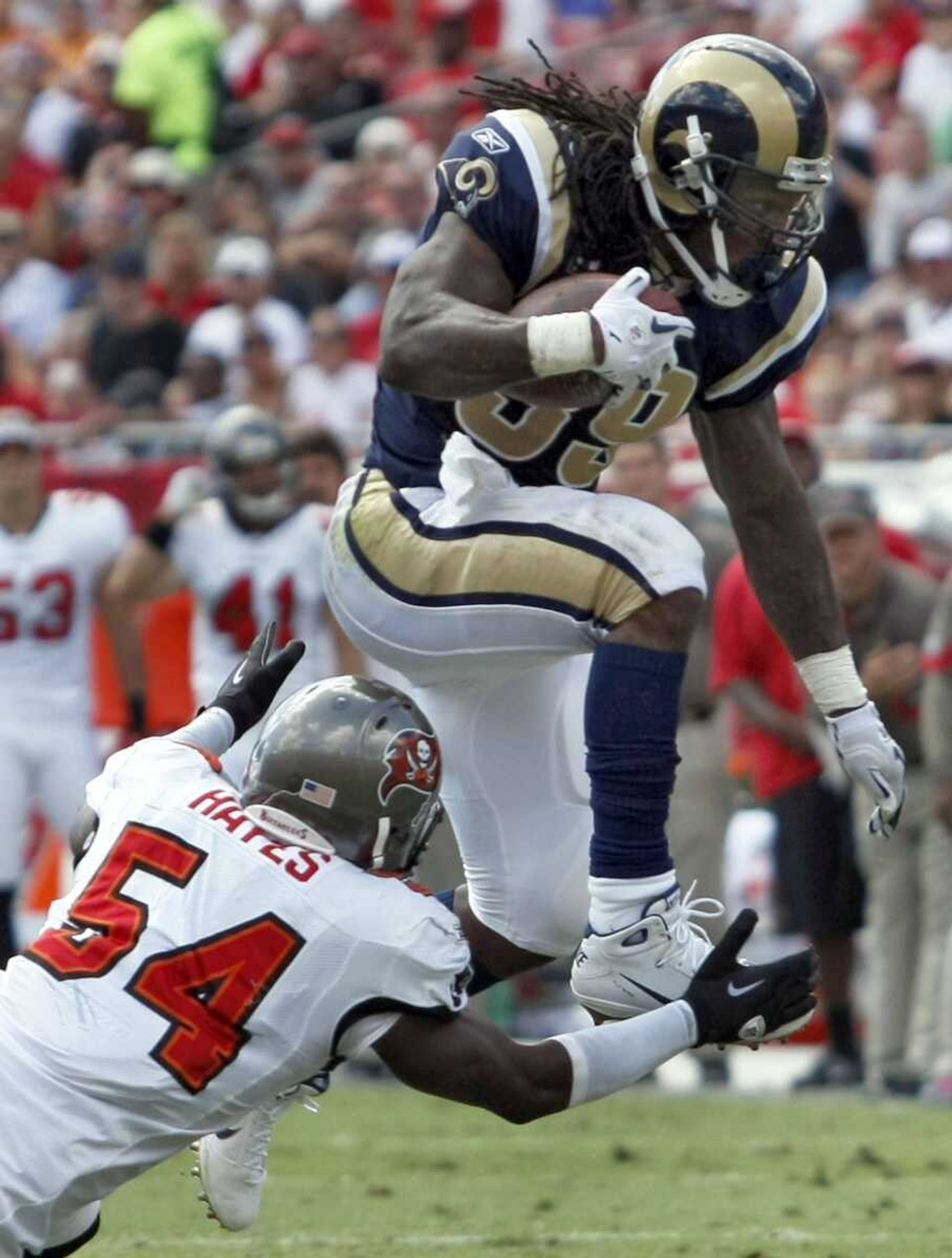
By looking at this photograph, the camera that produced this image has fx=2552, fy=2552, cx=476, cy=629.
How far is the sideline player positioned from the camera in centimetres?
442

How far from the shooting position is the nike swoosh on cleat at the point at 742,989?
4273 millimetres

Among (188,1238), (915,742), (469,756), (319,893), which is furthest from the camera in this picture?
(915,742)

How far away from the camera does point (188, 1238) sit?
558 cm

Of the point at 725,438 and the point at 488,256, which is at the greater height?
the point at 488,256

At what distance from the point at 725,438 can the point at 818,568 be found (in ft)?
1.04

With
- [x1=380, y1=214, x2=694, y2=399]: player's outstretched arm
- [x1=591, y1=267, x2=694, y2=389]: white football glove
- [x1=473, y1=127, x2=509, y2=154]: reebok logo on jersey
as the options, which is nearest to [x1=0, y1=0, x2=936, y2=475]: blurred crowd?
[x1=473, y1=127, x2=509, y2=154]: reebok logo on jersey

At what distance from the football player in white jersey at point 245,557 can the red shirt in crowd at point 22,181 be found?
5.74 m

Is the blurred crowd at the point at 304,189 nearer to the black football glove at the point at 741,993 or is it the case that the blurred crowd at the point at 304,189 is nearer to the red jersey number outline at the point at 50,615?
the red jersey number outline at the point at 50,615

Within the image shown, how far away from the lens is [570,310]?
4.38 metres

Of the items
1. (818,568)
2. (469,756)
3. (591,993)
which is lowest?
(591,993)

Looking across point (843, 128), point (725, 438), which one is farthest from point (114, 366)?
point (725, 438)

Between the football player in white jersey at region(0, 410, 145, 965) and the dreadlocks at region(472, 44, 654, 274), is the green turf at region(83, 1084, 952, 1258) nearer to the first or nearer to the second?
the football player in white jersey at region(0, 410, 145, 965)

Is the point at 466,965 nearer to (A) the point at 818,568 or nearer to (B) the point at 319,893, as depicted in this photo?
(B) the point at 319,893

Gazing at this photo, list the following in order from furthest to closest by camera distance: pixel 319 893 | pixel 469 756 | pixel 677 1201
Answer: pixel 677 1201, pixel 469 756, pixel 319 893
